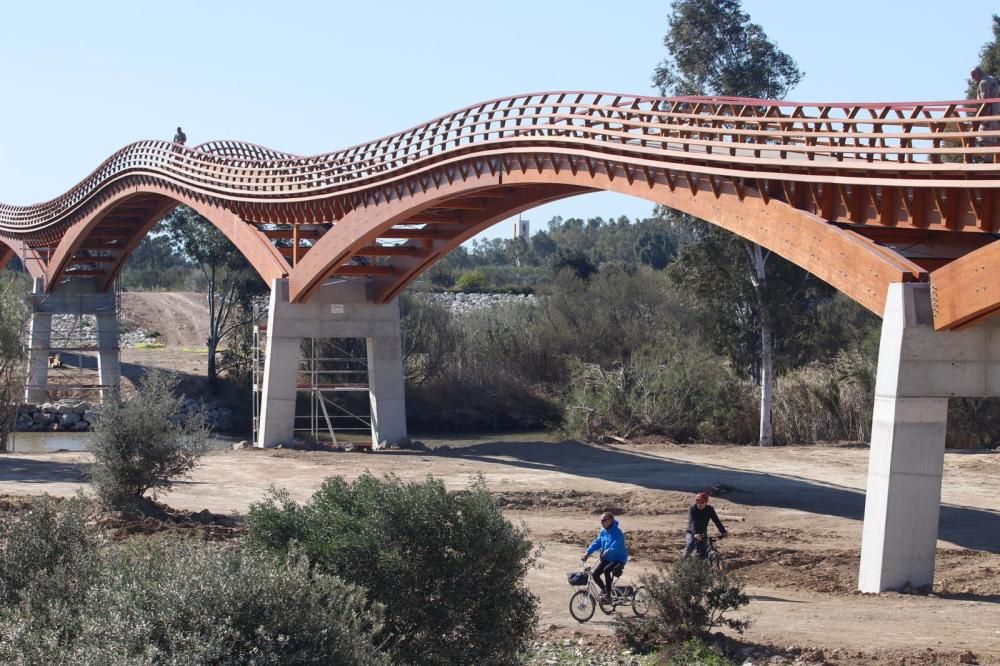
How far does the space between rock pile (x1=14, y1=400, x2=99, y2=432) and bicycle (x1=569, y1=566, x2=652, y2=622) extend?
1548 inches

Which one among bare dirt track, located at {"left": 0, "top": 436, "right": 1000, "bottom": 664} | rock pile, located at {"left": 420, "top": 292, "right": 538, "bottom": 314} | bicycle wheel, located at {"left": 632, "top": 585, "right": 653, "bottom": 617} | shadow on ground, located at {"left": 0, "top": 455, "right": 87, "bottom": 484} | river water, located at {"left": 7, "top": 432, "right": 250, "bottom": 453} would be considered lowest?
river water, located at {"left": 7, "top": 432, "right": 250, "bottom": 453}

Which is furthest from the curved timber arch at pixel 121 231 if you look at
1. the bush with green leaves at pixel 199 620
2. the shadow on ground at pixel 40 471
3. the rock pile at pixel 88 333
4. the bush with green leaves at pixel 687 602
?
the bush with green leaves at pixel 199 620

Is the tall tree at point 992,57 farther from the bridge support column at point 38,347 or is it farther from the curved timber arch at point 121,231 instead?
the bridge support column at point 38,347

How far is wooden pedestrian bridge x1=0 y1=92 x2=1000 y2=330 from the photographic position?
728 inches

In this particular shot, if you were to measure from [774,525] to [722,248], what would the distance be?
16.2 meters

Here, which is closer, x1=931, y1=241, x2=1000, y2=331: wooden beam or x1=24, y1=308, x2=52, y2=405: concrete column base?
x1=931, y1=241, x2=1000, y2=331: wooden beam

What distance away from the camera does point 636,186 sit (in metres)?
26.0

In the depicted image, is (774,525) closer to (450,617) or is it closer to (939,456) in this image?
(939,456)

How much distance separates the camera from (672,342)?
150ft

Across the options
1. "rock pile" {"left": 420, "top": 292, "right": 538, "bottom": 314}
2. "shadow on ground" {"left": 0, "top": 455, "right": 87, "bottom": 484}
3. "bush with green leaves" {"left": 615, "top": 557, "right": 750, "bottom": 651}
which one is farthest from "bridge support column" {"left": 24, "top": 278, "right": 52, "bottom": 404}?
"bush with green leaves" {"left": 615, "top": 557, "right": 750, "bottom": 651}

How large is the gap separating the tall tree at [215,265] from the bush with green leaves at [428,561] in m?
44.7

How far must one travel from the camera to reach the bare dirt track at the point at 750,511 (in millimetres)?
14992

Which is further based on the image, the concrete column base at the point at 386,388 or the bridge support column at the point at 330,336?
the concrete column base at the point at 386,388

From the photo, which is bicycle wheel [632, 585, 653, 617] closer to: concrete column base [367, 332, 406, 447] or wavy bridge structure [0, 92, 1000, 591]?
wavy bridge structure [0, 92, 1000, 591]
